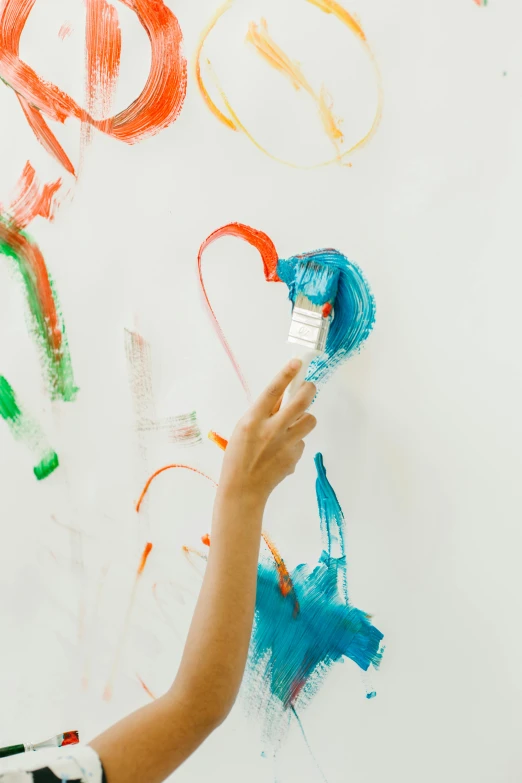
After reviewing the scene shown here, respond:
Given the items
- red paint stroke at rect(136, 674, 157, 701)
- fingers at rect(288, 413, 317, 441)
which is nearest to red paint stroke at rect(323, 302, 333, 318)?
fingers at rect(288, 413, 317, 441)

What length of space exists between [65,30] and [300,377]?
45 centimetres

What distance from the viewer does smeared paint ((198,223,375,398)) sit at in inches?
24.6

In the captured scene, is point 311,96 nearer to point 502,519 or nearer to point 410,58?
point 410,58

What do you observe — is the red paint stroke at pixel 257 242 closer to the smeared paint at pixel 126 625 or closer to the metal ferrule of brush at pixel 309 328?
the metal ferrule of brush at pixel 309 328

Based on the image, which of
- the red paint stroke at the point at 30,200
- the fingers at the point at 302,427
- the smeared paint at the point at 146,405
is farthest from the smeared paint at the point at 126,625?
the red paint stroke at the point at 30,200

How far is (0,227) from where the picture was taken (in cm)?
70

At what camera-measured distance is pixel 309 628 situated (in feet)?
2.25

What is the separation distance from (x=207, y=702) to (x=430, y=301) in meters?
0.42

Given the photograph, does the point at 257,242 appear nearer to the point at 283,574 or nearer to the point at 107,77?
the point at 107,77

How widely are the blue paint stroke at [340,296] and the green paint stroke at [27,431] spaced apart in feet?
1.12

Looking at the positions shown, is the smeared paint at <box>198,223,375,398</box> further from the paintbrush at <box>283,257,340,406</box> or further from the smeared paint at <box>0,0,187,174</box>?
the smeared paint at <box>0,0,187,174</box>

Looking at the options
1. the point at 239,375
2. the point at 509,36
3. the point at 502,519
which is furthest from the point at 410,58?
the point at 502,519

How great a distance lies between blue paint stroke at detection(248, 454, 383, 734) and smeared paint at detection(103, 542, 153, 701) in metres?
0.14

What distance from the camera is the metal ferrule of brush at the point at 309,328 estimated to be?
61 centimetres
